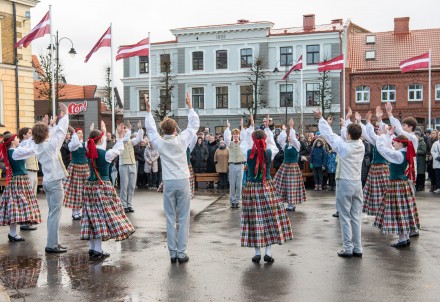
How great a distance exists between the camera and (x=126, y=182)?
13.6 meters

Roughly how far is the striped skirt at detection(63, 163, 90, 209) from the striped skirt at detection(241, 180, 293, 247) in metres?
5.00

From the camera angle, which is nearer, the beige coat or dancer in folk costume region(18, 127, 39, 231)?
dancer in folk costume region(18, 127, 39, 231)

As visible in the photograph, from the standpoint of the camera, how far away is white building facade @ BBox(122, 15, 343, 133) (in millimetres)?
47438

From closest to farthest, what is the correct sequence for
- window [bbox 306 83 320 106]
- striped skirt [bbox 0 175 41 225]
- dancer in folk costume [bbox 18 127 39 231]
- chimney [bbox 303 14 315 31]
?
1. striped skirt [bbox 0 175 41 225]
2. dancer in folk costume [bbox 18 127 39 231]
3. window [bbox 306 83 320 106]
4. chimney [bbox 303 14 315 31]

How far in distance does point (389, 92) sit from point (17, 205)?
3924 cm

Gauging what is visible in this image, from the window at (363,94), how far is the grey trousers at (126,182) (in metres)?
35.0

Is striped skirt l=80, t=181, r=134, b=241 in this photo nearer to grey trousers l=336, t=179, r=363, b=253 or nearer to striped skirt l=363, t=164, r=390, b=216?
grey trousers l=336, t=179, r=363, b=253

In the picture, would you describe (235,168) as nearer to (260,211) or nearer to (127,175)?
(127,175)

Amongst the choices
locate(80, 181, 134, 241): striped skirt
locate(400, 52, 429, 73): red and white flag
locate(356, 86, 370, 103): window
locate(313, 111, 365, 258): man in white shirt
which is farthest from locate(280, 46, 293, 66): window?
locate(80, 181, 134, 241): striped skirt

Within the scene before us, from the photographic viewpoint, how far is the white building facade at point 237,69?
47.4 metres

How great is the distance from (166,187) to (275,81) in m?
41.3

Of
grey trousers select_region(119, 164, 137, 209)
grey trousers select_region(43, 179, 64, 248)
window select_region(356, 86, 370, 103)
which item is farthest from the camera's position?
window select_region(356, 86, 370, 103)

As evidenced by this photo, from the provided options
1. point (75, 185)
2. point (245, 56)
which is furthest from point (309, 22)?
point (75, 185)

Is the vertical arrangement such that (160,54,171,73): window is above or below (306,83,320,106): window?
above
